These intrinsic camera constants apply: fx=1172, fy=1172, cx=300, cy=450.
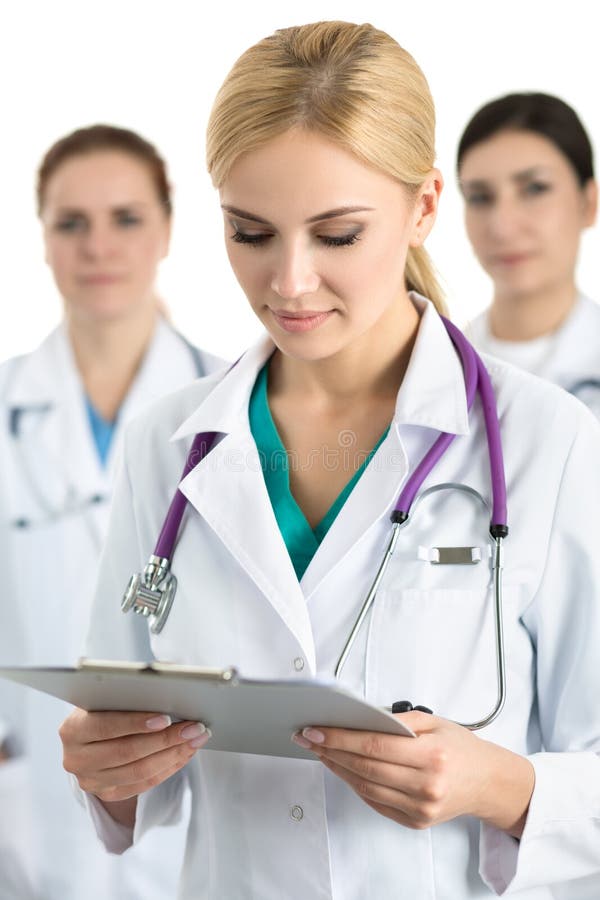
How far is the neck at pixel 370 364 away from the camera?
54.1 inches

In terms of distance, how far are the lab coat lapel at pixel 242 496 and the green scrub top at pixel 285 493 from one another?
21mm

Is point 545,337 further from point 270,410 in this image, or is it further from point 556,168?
point 270,410

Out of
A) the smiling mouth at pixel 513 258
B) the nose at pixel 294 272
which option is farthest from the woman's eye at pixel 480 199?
the nose at pixel 294 272

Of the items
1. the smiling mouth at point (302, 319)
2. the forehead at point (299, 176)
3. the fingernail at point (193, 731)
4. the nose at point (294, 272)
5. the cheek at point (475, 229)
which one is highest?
the cheek at point (475, 229)

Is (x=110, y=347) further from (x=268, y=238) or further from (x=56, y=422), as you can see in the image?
(x=268, y=238)

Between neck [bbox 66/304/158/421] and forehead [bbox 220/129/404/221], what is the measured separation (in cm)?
145

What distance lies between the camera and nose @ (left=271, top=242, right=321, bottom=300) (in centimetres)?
121

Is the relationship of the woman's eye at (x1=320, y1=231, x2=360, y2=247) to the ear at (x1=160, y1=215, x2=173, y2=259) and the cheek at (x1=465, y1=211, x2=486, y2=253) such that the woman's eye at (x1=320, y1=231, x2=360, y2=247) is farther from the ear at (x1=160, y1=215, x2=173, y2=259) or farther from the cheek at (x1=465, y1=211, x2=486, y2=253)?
the ear at (x1=160, y1=215, x2=173, y2=259)

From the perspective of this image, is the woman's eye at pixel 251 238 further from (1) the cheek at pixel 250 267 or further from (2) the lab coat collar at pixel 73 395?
(2) the lab coat collar at pixel 73 395

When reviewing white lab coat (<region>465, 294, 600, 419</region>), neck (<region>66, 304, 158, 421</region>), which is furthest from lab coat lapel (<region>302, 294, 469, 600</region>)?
neck (<region>66, 304, 158, 421</region>)

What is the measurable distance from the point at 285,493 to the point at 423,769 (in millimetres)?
394

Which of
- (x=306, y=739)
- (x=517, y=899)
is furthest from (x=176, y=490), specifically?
(x=517, y=899)

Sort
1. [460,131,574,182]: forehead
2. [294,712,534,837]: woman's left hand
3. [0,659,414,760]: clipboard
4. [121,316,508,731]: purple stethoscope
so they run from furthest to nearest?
[460,131,574,182]: forehead, [121,316,508,731]: purple stethoscope, [294,712,534,837]: woman's left hand, [0,659,414,760]: clipboard

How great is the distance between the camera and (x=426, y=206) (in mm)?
1352
